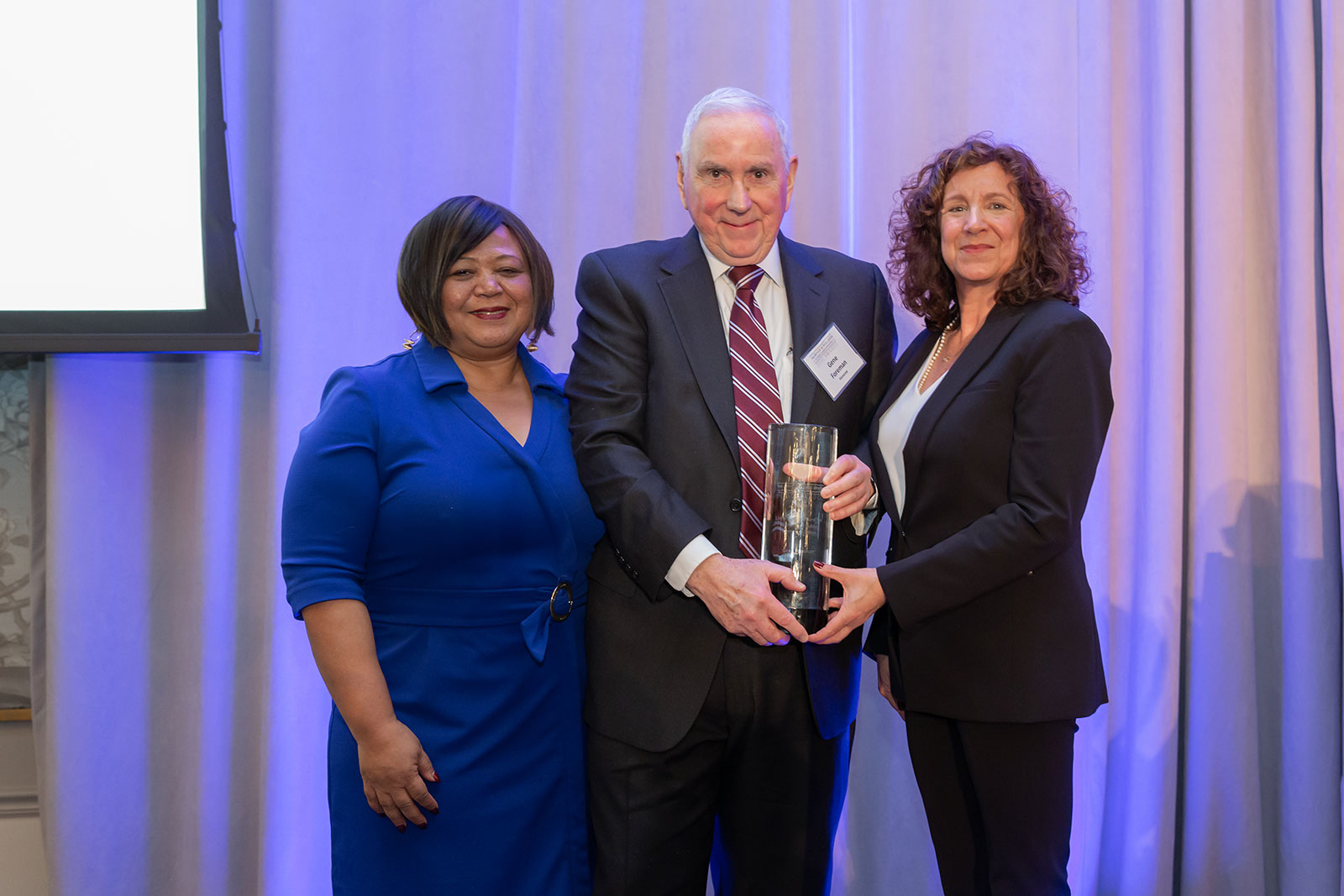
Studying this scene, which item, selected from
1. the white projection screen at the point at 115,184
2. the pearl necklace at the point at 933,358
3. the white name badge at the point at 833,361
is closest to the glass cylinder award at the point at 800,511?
the white name badge at the point at 833,361

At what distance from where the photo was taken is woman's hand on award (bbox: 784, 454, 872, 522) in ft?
4.68

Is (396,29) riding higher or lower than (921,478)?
higher

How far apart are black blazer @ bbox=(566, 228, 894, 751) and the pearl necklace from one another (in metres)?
0.11

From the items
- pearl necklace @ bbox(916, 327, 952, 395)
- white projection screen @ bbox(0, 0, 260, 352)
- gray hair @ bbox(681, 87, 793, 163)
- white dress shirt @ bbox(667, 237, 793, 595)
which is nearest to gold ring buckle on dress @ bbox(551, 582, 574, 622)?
white dress shirt @ bbox(667, 237, 793, 595)

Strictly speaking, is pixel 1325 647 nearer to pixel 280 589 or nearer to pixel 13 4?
pixel 280 589

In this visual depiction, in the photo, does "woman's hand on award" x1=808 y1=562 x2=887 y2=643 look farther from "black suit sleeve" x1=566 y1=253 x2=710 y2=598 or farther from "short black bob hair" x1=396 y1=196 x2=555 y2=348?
"short black bob hair" x1=396 y1=196 x2=555 y2=348

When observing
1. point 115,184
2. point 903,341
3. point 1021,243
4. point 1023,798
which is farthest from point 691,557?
point 115,184

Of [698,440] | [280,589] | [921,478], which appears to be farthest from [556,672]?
[280,589]

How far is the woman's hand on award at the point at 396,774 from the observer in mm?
1509

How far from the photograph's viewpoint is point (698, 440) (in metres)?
1.60

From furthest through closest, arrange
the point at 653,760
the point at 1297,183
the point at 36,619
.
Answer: the point at 1297,183 → the point at 36,619 → the point at 653,760

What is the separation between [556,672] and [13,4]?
77.8 inches

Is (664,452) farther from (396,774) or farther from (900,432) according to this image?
(396,774)

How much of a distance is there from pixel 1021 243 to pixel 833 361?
1.28 feet
